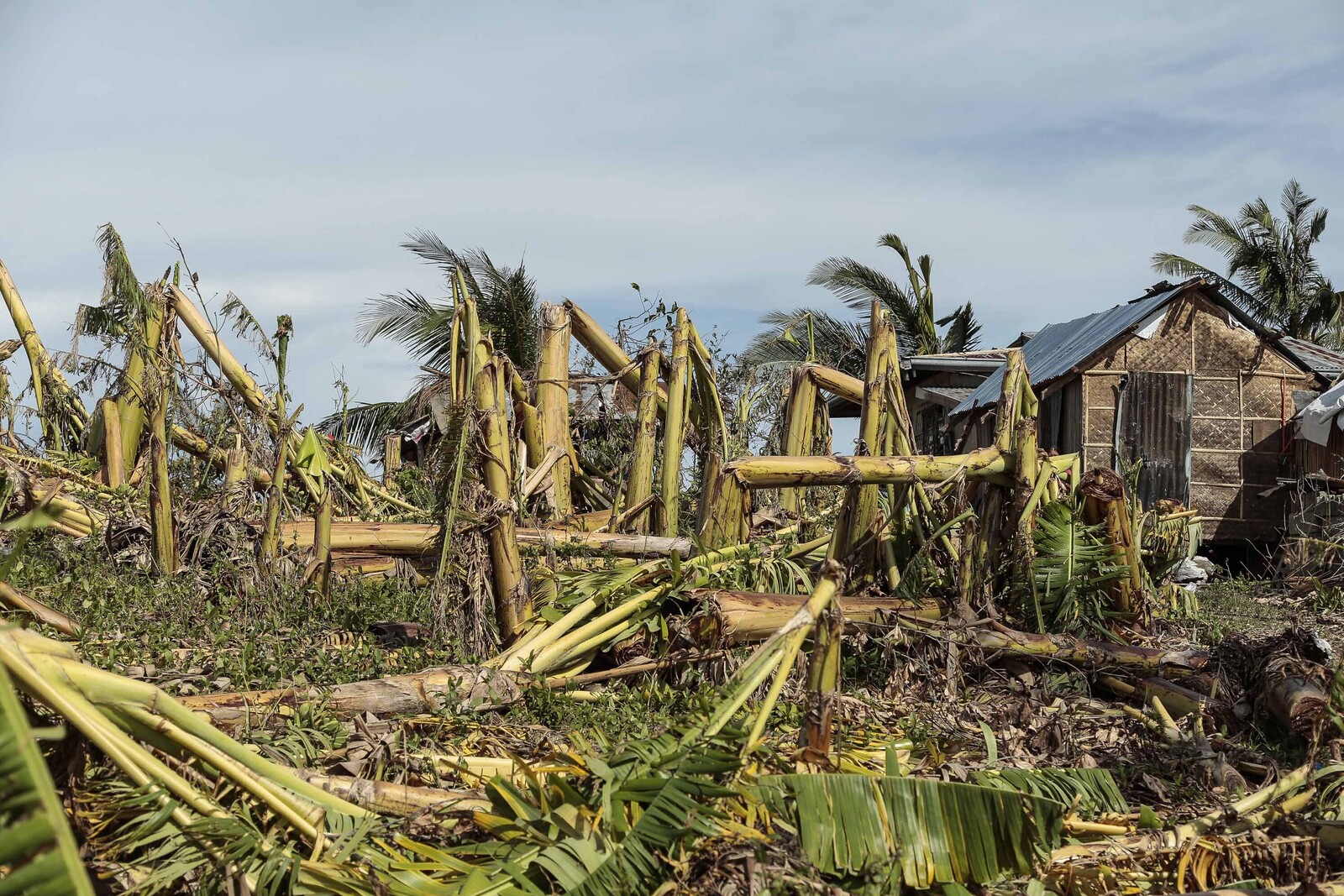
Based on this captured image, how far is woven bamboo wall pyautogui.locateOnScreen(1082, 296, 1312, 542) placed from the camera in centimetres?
1343

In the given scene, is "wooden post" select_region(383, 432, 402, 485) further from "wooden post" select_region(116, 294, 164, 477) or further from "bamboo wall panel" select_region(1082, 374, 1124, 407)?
"bamboo wall panel" select_region(1082, 374, 1124, 407)

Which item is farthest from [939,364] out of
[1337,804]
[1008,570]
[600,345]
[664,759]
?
[664,759]

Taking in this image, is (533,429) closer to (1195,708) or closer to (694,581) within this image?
(694,581)

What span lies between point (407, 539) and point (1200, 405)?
10.7 meters

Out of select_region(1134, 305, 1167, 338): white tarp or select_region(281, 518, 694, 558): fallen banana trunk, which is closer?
select_region(281, 518, 694, 558): fallen banana trunk

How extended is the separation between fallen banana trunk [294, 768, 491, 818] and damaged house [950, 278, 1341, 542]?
38.6 feet

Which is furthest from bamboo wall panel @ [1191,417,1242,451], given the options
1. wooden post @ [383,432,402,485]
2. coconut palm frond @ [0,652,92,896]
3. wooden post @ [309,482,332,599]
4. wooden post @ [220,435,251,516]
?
coconut palm frond @ [0,652,92,896]

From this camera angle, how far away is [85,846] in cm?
273

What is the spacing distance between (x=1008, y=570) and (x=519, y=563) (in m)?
3.01

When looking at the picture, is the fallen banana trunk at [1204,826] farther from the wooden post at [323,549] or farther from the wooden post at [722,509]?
the wooden post at [323,549]

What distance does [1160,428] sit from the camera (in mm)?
13367

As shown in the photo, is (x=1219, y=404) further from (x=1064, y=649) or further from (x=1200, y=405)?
(x=1064, y=649)

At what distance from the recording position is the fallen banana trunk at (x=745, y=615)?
541 cm

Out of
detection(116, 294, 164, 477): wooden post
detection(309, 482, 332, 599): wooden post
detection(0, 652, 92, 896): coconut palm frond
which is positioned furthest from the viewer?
detection(116, 294, 164, 477): wooden post
